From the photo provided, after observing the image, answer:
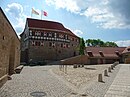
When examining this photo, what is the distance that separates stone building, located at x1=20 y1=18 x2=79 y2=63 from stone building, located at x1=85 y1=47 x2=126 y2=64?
6440 millimetres

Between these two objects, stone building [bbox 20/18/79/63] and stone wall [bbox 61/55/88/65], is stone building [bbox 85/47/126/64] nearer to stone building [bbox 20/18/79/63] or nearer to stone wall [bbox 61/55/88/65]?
stone wall [bbox 61/55/88/65]

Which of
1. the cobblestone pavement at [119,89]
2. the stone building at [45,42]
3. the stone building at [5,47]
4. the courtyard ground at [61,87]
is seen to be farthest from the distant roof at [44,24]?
the cobblestone pavement at [119,89]

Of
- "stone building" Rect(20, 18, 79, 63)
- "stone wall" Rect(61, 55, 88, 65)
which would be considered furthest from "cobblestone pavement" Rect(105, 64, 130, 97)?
"stone building" Rect(20, 18, 79, 63)

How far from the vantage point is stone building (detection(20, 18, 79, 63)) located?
136 ft

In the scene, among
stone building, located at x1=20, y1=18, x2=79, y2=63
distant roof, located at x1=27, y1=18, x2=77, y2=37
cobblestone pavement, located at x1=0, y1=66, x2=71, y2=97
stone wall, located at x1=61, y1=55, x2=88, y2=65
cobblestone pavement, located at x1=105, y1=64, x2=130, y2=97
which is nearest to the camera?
cobblestone pavement, located at x1=0, y1=66, x2=71, y2=97

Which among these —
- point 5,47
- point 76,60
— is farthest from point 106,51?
point 5,47

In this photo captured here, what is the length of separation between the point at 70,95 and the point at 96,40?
79747mm

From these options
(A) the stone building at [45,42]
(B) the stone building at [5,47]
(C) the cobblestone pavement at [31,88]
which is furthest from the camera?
(A) the stone building at [45,42]

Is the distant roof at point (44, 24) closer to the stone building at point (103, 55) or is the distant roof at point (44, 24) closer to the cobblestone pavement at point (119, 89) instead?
the stone building at point (103, 55)

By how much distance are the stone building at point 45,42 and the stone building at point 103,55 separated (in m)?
6.44

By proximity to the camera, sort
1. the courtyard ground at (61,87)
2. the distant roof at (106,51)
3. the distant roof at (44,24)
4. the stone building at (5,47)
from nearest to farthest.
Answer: the courtyard ground at (61,87) → the stone building at (5,47) → the distant roof at (44,24) → the distant roof at (106,51)

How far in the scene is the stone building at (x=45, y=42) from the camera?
41.6 m

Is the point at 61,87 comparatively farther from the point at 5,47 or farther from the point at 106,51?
the point at 106,51

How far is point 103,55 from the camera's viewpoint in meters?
47.2
